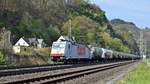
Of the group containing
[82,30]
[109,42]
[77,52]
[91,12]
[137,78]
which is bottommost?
[137,78]

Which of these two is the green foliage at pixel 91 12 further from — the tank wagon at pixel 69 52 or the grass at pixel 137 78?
the grass at pixel 137 78

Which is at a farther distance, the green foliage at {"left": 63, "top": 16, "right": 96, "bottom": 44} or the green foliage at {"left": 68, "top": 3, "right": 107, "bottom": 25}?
the green foliage at {"left": 68, "top": 3, "right": 107, "bottom": 25}

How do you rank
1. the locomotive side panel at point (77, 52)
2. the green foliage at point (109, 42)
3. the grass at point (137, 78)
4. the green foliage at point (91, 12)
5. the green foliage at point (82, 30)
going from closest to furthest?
the grass at point (137, 78), the locomotive side panel at point (77, 52), the green foliage at point (82, 30), the green foliage at point (109, 42), the green foliage at point (91, 12)

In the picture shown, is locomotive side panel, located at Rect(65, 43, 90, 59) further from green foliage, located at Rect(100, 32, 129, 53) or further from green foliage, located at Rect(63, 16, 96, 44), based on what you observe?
green foliage, located at Rect(100, 32, 129, 53)

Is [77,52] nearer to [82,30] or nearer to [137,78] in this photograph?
[137,78]

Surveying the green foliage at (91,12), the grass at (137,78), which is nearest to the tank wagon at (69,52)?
the grass at (137,78)

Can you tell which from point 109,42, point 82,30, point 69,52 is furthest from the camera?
point 109,42

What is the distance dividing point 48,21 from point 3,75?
9738cm

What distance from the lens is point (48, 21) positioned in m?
126

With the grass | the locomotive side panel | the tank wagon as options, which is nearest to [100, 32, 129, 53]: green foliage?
the locomotive side panel

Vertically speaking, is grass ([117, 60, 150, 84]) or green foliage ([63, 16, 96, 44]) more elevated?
green foliage ([63, 16, 96, 44])

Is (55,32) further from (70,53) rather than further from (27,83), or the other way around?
(27,83)

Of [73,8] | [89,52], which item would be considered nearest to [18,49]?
[89,52]

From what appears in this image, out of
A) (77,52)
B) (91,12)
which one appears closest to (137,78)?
(77,52)
